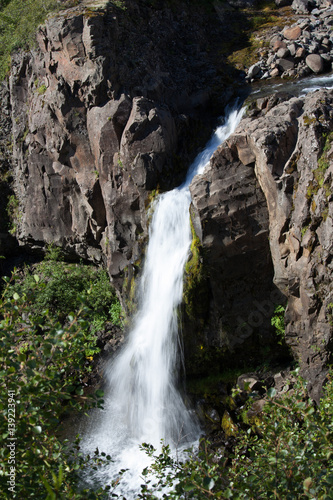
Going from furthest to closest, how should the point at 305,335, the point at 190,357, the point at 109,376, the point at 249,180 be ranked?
the point at 109,376
the point at 190,357
the point at 249,180
the point at 305,335

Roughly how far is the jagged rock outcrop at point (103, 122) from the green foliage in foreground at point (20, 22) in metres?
0.60

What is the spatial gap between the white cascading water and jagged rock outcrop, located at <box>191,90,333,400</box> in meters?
1.07

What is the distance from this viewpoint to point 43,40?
13.8m

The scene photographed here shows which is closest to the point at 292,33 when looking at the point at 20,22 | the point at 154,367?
the point at 20,22

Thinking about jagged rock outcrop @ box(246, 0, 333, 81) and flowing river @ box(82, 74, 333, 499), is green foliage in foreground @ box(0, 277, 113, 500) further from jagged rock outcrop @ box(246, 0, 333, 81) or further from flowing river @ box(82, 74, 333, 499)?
jagged rock outcrop @ box(246, 0, 333, 81)

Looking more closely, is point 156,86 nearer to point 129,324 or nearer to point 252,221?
point 252,221

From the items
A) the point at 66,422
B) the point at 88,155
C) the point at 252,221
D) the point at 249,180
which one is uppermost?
the point at 88,155

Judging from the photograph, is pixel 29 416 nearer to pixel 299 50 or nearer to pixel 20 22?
pixel 299 50

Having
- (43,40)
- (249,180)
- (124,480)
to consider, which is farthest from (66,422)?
(43,40)

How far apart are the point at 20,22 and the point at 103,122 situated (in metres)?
7.27

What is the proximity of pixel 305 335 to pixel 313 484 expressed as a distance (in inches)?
248

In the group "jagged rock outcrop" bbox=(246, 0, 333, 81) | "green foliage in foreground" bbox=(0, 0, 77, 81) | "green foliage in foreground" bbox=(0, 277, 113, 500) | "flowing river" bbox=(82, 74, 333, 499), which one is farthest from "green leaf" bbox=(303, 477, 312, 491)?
"green foliage in foreground" bbox=(0, 0, 77, 81)

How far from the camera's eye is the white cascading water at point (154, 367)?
29.9 feet

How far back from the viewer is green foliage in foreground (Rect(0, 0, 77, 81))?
14484mm
